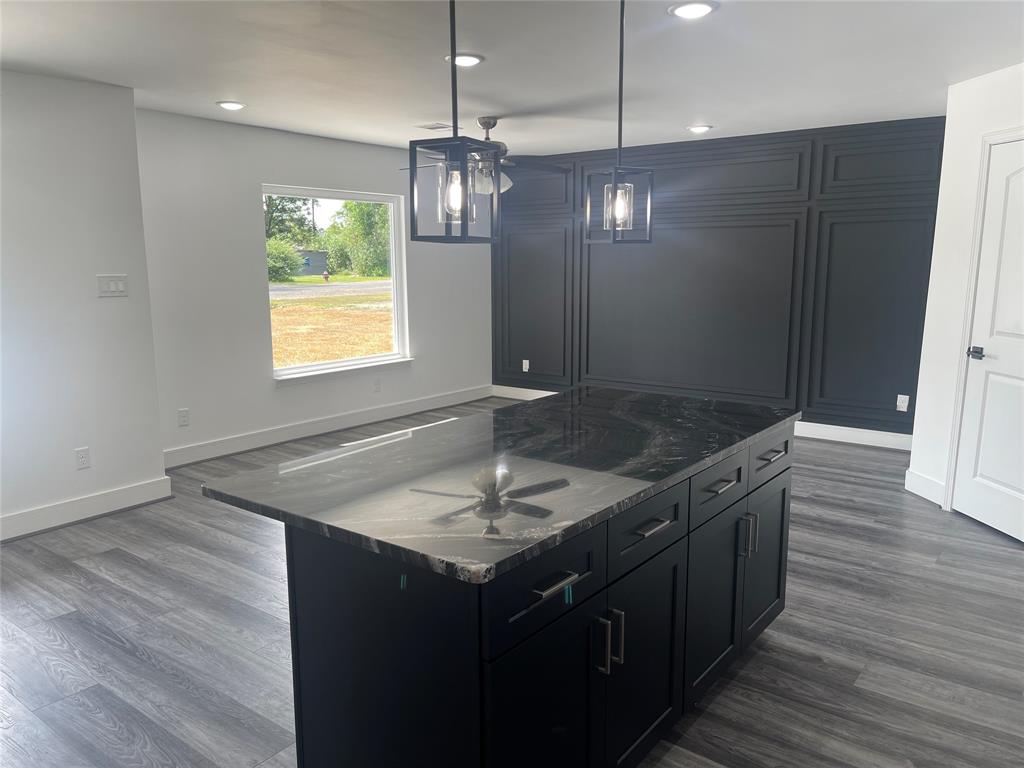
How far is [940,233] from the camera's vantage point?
4.18 m

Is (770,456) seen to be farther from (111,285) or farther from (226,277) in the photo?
(226,277)

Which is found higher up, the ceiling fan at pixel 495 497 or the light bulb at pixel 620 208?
the light bulb at pixel 620 208

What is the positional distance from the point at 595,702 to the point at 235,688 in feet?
4.53

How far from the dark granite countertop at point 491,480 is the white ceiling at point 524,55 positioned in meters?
1.60

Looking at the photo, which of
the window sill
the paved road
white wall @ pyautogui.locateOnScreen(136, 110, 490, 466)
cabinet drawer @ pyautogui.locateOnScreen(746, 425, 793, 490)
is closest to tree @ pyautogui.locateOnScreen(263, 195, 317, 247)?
white wall @ pyautogui.locateOnScreen(136, 110, 490, 466)

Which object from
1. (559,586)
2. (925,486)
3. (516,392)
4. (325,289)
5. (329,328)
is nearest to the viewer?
(559,586)

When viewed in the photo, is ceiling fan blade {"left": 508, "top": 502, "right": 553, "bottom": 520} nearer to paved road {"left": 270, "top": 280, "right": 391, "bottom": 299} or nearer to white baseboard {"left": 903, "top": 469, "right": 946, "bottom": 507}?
white baseboard {"left": 903, "top": 469, "right": 946, "bottom": 507}

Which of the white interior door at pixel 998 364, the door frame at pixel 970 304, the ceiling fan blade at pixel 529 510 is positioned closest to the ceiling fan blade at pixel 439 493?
the ceiling fan blade at pixel 529 510

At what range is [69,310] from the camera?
12.8ft

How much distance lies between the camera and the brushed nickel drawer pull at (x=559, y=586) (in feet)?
4.87

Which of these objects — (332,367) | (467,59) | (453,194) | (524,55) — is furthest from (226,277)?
(453,194)

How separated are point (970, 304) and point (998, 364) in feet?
1.24

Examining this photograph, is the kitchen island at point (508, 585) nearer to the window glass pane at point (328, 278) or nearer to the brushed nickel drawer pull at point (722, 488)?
the brushed nickel drawer pull at point (722, 488)

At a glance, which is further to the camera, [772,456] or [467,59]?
[467,59]
